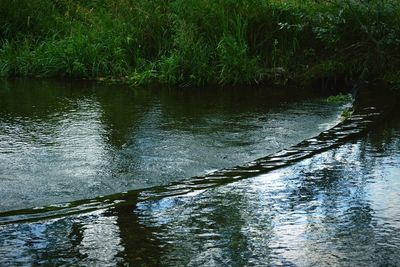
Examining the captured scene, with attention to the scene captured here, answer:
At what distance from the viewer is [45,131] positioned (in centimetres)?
711

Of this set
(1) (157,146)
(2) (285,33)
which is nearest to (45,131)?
(1) (157,146)

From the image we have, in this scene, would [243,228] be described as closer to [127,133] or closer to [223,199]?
[223,199]

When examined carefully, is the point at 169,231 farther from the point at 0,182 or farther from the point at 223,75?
the point at 223,75

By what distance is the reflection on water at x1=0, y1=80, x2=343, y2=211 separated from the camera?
5.43 m

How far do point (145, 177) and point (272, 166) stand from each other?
1.18 m

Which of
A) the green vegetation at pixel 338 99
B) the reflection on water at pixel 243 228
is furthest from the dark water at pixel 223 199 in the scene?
the green vegetation at pixel 338 99

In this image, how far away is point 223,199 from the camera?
504 centimetres

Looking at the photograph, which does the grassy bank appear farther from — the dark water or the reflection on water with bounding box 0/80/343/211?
the dark water

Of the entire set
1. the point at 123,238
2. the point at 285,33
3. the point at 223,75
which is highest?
the point at 285,33

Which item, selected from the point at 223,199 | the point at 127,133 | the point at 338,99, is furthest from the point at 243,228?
the point at 338,99

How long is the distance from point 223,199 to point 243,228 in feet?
2.01

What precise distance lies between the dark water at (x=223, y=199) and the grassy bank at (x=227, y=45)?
2.06 metres

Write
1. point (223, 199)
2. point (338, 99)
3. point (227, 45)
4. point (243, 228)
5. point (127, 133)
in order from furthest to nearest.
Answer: point (227, 45), point (338, 99), point (127, 133), point (223, 199), point (243, 228)

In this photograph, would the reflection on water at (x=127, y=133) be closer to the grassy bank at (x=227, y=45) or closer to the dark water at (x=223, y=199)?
the dark water at (x=223, y=199)
